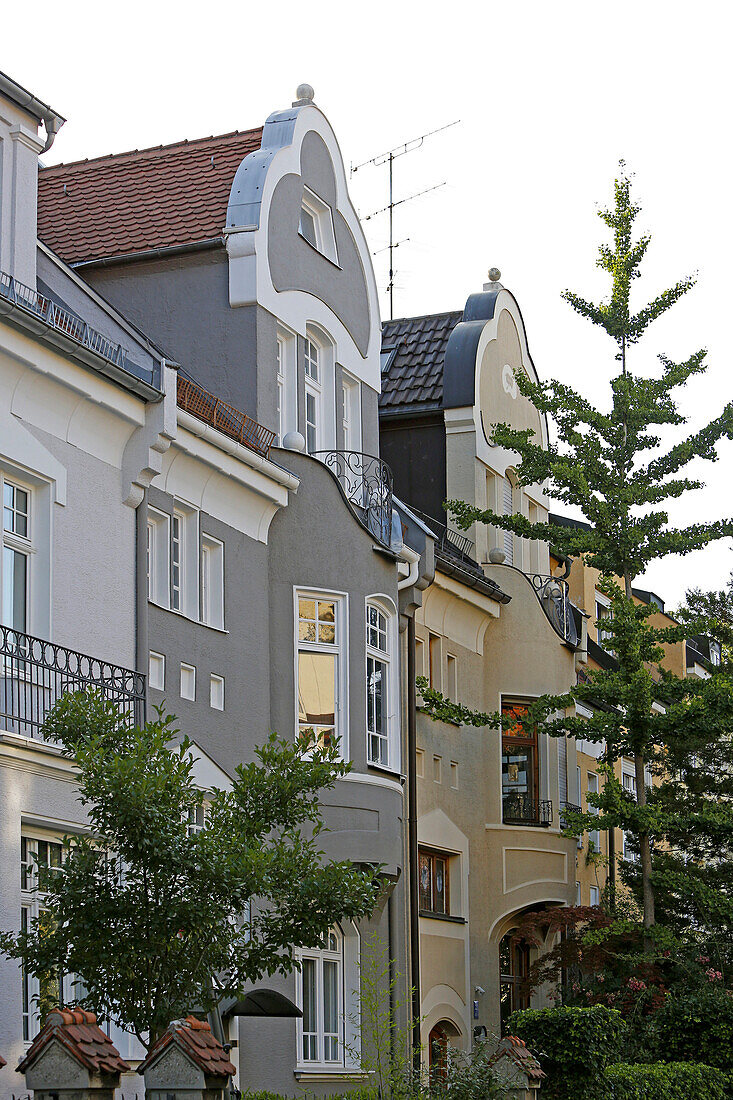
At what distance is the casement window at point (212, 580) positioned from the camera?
20359 mm

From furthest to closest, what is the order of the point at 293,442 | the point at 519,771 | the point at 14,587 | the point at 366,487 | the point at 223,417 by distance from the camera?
the point at 519,771
the point at 366,487
the point at 293,442
the point at 223,417
the point at 14,587

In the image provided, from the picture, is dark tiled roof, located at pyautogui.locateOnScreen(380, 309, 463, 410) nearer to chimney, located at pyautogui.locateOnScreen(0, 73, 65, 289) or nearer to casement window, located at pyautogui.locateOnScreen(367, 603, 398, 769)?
casement window, located at pyautogui.locateOnScreen(367, 603, 398, 769)

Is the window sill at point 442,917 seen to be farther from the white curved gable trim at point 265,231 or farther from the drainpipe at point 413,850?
the white curved gable trim at point 265,231

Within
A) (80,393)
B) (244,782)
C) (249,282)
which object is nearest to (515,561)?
(249,282)

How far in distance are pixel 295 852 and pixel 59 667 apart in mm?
3834

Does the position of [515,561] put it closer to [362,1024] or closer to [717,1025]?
[717,1025]

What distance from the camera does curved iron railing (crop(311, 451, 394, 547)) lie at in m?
23.7

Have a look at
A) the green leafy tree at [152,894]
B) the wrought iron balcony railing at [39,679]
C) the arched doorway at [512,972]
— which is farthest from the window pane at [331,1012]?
the green leafy tree at [152,894]

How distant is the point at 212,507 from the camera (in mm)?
20375

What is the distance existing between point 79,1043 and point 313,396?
581 inches

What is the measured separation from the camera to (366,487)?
78.6ft

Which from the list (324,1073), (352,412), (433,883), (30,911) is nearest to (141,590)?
(30,911)

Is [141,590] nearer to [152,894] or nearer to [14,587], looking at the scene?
[14,587]

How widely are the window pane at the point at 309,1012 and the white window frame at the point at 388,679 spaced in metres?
2.94
